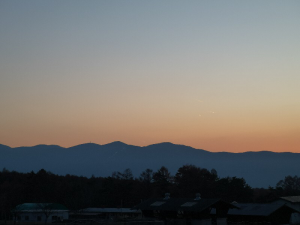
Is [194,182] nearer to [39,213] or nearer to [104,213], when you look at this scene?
[104,213]

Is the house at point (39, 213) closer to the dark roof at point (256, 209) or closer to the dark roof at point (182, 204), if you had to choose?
the dark roof at point (182, 204)

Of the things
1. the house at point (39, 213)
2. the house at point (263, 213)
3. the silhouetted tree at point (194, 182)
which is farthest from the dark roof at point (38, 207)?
the house at point (263, 213)

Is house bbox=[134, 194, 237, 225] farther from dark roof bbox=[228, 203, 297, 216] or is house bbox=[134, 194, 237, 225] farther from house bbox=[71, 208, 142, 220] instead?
house bbox=[71, 208, 142, 220]

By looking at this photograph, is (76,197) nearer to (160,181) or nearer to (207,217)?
(160,181)

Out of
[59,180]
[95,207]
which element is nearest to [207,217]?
[95,207]

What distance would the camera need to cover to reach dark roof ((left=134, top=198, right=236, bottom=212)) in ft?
173

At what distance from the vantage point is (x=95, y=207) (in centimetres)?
9000

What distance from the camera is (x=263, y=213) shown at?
56.2 m

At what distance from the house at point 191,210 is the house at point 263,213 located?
278cm

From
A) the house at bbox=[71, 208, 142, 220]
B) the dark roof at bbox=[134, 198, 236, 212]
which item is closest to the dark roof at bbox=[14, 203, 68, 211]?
the house at bbox=[71, 208, 142, 220]

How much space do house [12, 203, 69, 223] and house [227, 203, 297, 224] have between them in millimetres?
28450

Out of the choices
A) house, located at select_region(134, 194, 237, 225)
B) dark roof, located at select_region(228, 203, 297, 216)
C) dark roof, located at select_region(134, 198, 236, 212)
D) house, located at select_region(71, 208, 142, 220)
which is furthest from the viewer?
house, located at select_region(71, 208, 142, 220)

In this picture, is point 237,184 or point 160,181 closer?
point 237,184

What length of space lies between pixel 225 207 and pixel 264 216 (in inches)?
216
